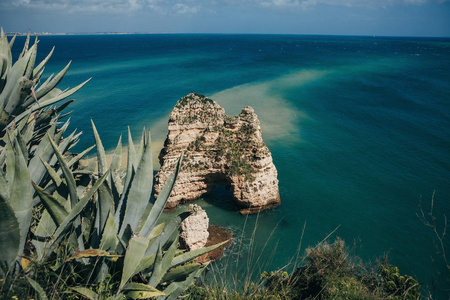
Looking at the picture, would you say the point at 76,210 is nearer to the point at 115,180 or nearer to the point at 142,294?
the point at 115,180

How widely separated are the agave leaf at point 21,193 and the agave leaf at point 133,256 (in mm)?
965

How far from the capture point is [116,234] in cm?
293

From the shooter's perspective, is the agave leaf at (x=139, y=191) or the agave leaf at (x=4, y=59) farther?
the agave leaf at (x=4, y=59)

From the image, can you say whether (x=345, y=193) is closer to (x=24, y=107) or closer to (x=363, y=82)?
(x=24, y=107)

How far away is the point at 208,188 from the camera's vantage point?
52.5 feet

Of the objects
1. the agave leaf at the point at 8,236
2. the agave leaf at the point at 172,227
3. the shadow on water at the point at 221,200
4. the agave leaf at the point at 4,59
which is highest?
the agave leaf at the point at 4,59

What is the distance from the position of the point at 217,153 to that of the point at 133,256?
1207 centimetres

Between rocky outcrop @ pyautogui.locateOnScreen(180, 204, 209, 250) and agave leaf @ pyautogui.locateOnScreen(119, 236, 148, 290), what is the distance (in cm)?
789

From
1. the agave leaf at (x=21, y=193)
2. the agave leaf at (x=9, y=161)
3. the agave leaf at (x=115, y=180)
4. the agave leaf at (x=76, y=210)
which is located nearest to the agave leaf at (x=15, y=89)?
the agave leaf at (x=9, y=161)

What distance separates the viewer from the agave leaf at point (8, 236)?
2154 mm

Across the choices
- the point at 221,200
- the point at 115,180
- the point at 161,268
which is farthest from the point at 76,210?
the point at 221,200

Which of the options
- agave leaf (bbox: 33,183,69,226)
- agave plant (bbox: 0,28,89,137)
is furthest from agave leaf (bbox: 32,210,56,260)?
agave plant (bbox: 0,28,89,137)

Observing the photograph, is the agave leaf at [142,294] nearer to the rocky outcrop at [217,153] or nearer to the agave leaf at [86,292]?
the agave leaf at [86,292]

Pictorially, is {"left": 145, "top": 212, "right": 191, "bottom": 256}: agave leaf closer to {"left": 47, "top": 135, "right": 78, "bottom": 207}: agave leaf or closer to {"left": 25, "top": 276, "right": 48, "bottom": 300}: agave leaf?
{"left": 47, "top": 135, "right": 78, "bottom": 207}: agave leaf
